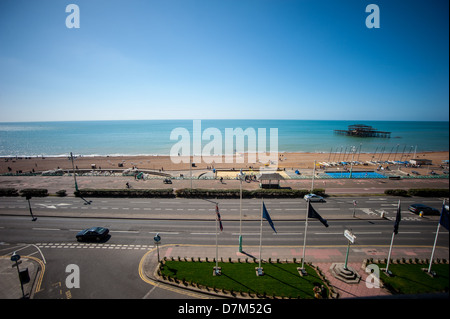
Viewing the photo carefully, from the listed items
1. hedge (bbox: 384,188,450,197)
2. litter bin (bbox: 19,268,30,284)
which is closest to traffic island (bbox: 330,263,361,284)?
hedge (bbox: 384,188,450,197)

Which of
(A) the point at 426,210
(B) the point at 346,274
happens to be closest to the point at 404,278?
(B) the point at 346,274

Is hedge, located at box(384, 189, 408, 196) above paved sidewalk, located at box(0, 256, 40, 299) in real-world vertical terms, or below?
above

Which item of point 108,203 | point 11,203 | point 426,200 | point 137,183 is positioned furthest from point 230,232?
point 11,203

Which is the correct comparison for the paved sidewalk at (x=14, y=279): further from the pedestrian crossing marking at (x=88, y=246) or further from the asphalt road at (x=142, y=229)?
the pedestrian crossing marking at (x=88, y=246)

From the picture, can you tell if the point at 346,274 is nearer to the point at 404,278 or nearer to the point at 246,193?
the point at 404,278

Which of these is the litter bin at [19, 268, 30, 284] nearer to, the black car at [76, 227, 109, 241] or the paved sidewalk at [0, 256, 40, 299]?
the paved sidewalk at [0, 256, 40, 299]

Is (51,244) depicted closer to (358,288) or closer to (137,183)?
(137,183)
